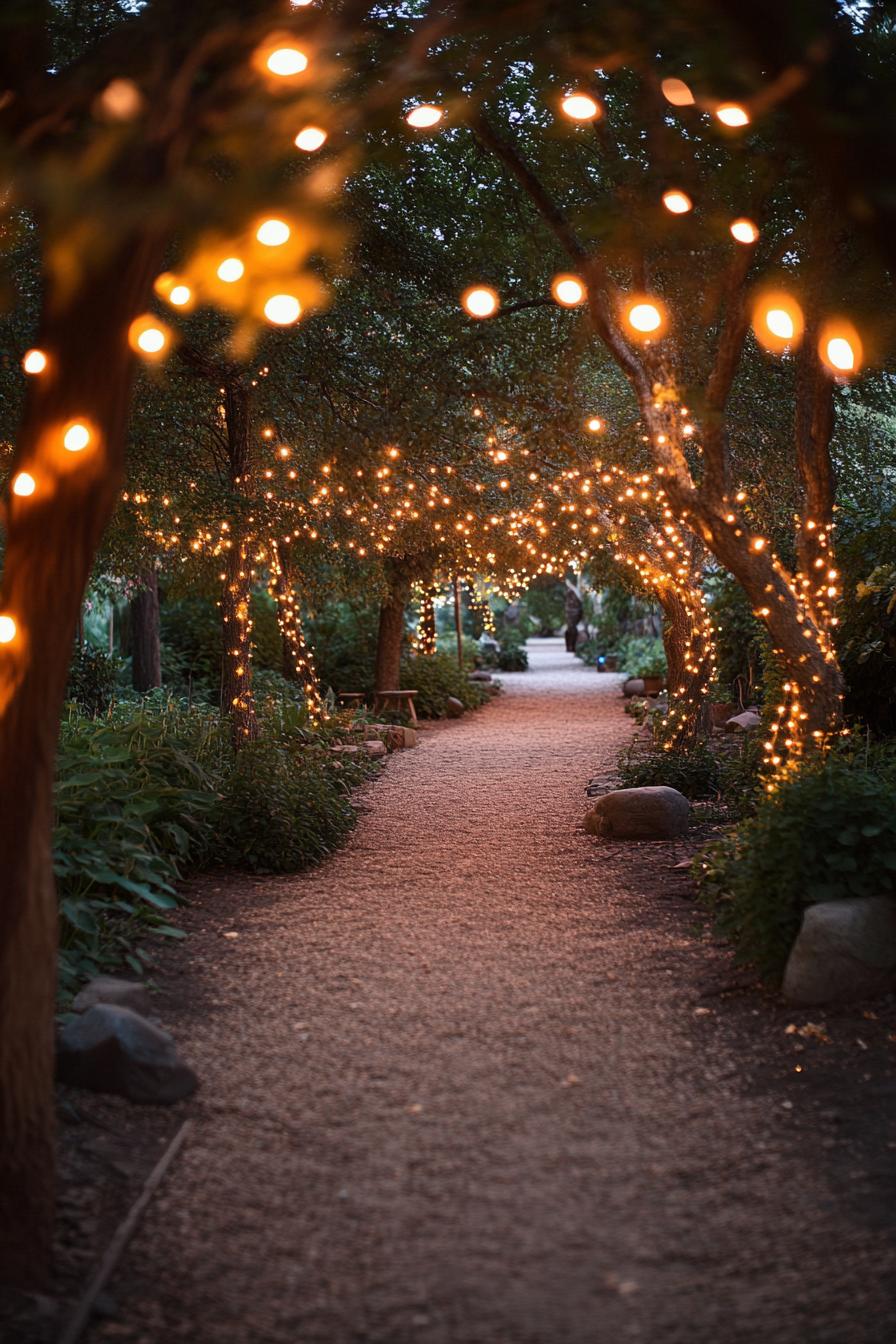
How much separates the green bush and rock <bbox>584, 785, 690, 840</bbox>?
296 centimetres

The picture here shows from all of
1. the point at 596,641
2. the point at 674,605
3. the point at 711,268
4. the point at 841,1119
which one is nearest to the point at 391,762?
the point at 674,605

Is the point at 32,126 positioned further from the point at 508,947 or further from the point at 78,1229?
the point at 508,947

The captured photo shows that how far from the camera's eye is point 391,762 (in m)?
13.5

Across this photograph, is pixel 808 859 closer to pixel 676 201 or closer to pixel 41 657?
pixel 676 201

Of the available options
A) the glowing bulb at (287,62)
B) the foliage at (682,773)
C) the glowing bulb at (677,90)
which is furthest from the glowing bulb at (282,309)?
the foliage at (682,773)

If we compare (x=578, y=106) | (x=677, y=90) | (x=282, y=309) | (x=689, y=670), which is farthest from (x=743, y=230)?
(x=689, y=670)

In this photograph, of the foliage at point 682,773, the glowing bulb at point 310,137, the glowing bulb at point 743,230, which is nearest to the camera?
the glowing bulb at point 310,137

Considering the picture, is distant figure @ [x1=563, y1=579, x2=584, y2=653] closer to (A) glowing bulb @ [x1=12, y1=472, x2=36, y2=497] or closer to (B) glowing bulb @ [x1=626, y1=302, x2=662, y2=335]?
(B) glowing bulb @ [x1=626, y1=302, x2=662, y2=335]

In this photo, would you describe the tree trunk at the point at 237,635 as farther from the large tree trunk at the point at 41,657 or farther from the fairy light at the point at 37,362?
the large tree trunk at the point at 41,657

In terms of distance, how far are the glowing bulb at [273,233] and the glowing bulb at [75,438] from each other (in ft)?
3.05

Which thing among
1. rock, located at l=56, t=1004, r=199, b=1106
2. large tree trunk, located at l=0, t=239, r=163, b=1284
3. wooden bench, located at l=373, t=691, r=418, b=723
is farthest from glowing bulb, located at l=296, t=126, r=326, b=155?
wooden bench, located at l=373, t=691, r=418, b=723

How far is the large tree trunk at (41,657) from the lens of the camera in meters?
3.02

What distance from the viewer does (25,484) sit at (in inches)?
124

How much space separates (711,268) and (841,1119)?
244 inches
